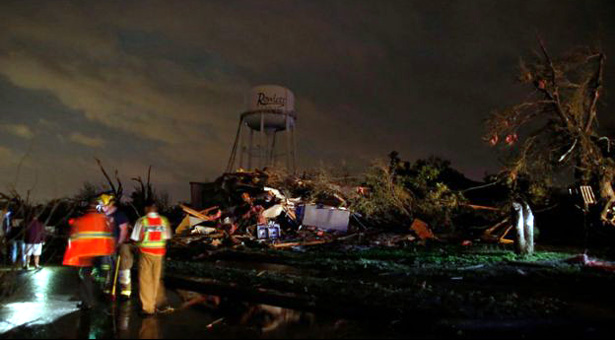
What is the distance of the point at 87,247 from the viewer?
287 inches

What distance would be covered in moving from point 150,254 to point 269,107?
81.3 ft

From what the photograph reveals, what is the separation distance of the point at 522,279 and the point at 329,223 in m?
11.0

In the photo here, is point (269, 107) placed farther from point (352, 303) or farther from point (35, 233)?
point (352, 303)

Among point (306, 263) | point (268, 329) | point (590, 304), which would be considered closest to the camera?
point (268, 329)

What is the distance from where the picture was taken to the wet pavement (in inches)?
232

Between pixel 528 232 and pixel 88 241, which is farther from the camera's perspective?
pixel 528 232

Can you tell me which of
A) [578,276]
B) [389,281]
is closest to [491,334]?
[389,281]

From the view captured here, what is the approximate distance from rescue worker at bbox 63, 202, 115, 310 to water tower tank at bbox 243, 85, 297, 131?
24079 mm

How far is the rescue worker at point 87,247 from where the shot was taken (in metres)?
7.21

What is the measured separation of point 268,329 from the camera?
6125 mm

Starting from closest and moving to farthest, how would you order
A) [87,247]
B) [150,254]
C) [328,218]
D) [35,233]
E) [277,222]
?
[150,254], [87,247], [35,233], [328,218], [277,222]

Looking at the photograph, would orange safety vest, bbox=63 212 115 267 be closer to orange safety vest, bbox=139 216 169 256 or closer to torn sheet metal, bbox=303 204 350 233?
orange safety vest, bbox=139 216 169 256

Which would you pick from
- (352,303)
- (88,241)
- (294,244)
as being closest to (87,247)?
(88,241)

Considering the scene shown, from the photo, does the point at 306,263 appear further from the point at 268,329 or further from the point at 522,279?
the point at 268,329
